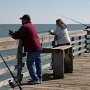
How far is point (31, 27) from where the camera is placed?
8078 mm

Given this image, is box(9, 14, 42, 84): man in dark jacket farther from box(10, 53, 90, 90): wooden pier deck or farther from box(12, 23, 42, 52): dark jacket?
box(10, 53, 90, 90): wooden pier deck

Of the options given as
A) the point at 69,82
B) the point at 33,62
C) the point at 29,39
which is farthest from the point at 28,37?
the point at 69,82

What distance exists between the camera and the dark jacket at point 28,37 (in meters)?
7.98

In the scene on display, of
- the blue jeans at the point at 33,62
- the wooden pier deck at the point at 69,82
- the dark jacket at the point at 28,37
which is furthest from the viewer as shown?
the blue jeans at the point at 33,62

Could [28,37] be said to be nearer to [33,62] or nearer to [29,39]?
[29,39]

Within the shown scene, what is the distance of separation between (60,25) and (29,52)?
2.22m

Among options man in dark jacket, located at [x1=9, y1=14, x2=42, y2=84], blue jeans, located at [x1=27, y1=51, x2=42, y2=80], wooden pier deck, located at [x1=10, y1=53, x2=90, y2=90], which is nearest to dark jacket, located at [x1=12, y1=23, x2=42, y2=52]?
man in dark jacket, located at [x1=9, y1=14, x2=42, y2=84]

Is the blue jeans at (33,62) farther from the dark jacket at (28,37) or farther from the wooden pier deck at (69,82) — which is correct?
the wooden pier deck at (69,82)

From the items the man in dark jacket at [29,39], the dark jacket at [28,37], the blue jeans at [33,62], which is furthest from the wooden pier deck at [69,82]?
the dark jacket at [28,37]

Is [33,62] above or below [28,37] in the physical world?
below

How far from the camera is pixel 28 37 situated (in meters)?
8.11

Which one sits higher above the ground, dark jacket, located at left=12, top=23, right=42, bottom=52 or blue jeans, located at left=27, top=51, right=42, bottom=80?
dark jacket, located at left=12, top=23, right=42, bottom=52

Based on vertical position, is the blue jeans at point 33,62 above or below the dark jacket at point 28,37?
below

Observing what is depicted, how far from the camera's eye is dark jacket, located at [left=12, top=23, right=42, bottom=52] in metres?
7.98
